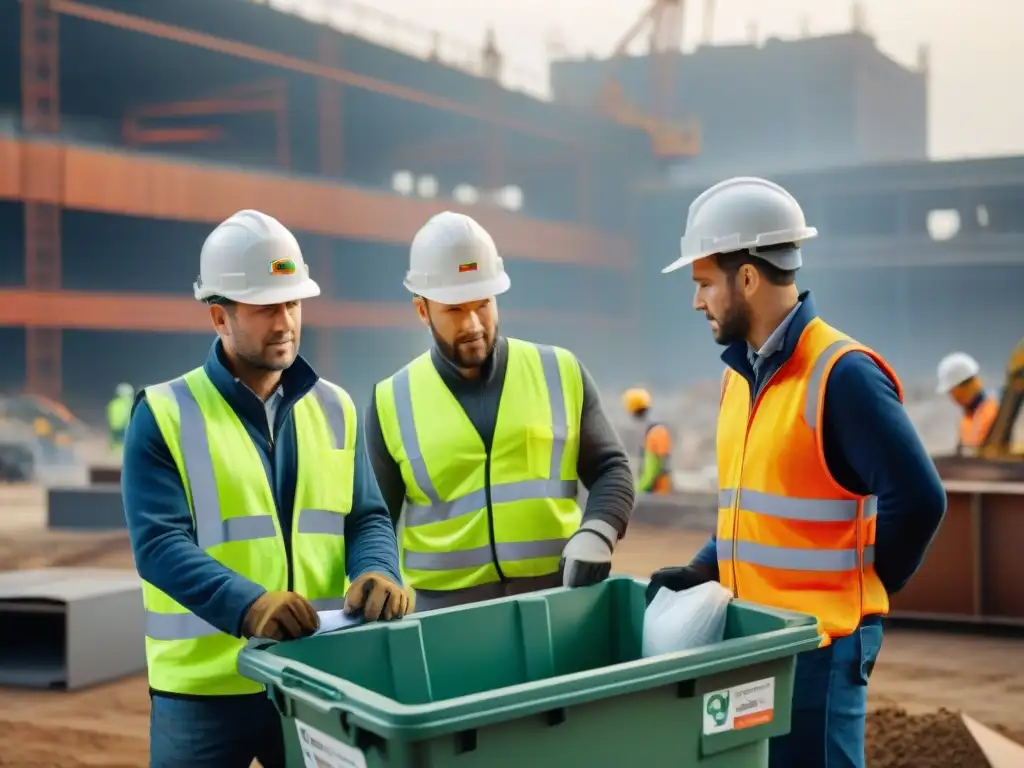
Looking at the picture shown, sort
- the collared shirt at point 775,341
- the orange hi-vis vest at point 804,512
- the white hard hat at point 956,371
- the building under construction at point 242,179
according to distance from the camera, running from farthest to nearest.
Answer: the building under construction at point 242,179 < the white hard hat at point 956,371 < the collared shirt at point 775,341 < the orange hi-vis vest at point 804,512

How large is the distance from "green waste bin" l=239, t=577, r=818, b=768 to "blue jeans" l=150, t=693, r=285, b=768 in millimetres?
471

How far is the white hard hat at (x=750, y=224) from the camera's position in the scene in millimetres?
2463

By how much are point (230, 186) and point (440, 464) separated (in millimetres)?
21525

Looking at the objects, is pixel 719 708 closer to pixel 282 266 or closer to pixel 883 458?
pixel 883 458

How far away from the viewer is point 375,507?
2.76 meters

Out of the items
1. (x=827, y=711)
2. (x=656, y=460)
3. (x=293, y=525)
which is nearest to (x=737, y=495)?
(x=827, y=711)

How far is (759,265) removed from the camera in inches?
97.6

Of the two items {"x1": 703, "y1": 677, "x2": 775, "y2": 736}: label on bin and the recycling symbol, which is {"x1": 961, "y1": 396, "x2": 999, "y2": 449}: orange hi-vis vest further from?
the recycling symbol

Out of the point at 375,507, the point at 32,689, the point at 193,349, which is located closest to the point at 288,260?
the point at 375,507

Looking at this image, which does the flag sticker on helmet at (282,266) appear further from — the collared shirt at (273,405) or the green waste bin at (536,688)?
the green waste bin at (536,688)

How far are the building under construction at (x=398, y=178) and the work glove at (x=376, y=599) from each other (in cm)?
1910

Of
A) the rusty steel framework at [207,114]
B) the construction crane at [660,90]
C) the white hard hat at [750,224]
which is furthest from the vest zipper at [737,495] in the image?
the construction crane at [660,90]

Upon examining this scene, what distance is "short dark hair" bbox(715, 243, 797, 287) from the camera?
8.13ft

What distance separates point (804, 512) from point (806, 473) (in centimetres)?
9
